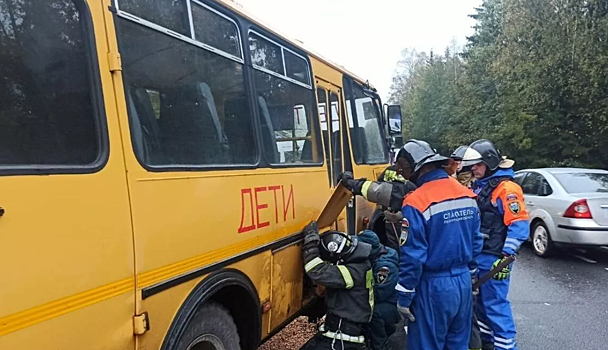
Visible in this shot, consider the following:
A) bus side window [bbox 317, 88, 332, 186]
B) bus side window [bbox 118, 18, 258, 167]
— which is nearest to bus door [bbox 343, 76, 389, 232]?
bus side window [bbox 317, 88, 332, 186]

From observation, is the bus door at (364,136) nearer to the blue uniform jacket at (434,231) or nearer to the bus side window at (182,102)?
the blue uniform jacket at (434,231)

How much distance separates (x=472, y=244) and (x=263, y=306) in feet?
5.11

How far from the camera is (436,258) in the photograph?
11.0 ft

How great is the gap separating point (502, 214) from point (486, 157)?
530 millimetres

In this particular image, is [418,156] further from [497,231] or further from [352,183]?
[497,231]

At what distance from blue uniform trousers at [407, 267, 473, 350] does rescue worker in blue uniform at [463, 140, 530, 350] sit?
833mm

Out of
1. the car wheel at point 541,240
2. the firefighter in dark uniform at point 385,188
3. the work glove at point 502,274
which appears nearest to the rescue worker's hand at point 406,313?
the firefighter in dark uniform at point 385,188

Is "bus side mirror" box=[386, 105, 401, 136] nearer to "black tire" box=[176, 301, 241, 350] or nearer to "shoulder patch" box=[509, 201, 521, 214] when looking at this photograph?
"shoulder patch" box=[509, 201, 521, 214]

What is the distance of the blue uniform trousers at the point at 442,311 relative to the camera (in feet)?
11.2

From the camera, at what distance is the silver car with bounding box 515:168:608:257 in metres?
7.68

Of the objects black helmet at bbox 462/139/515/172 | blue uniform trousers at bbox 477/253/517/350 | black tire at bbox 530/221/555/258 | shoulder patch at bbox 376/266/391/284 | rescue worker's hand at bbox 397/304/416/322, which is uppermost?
black helmet at bbox 462/139/515/172

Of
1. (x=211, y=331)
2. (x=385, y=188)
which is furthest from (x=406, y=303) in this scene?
(x=211, y=331)

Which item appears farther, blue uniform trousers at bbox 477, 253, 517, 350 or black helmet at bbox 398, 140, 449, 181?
blue uniform trousers at bbox 477, 253, 517, 350

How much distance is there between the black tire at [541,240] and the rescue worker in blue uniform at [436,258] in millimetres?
5635
